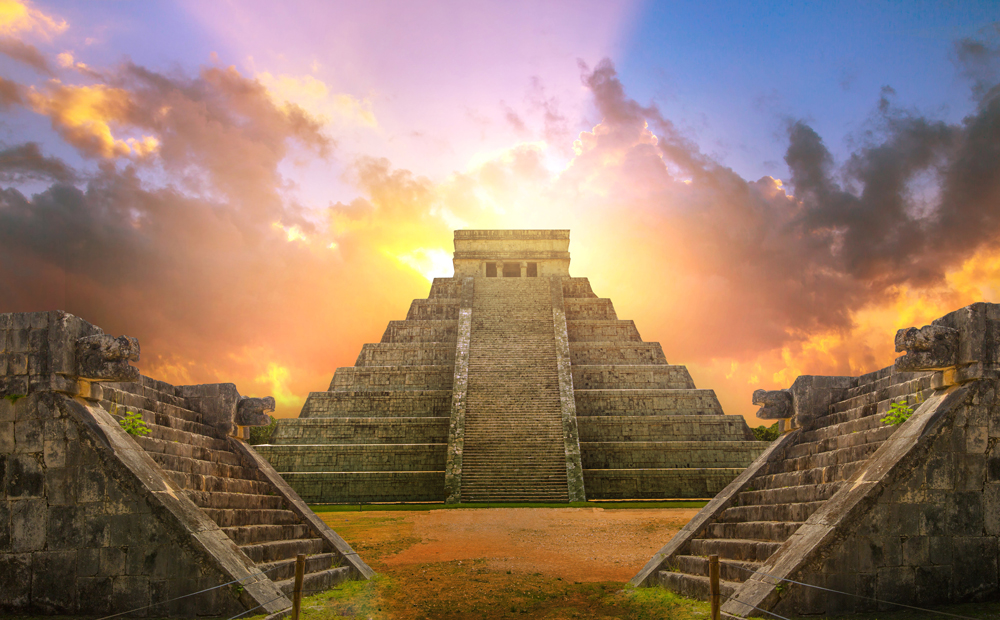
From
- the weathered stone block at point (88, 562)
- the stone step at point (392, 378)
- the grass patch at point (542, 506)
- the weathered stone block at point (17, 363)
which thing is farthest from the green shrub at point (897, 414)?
the stone step at point (392, 378)

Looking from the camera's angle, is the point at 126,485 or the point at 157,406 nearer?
the point at 126,485

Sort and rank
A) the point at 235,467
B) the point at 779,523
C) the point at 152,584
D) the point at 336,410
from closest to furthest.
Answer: the point at 152,584 → the point at 779,523 → the point at 235,467 → the point at 336,410

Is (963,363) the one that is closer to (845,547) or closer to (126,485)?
(845,547)

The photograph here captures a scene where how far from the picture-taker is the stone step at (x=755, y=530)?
7.45 m

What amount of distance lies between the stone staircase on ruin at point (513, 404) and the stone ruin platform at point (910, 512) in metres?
11.9

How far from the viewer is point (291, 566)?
807 centimetres

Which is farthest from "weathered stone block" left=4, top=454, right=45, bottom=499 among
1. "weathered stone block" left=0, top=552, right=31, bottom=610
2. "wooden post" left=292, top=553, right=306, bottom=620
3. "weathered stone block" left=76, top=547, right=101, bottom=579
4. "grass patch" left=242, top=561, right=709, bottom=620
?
"grass patch" left=242, top=561, right=709, bottom=620

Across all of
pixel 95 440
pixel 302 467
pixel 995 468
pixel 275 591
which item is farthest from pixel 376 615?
pixel 302 467

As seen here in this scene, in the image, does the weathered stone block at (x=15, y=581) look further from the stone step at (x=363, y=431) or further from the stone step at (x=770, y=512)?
the stone step at (x=363, y=431)

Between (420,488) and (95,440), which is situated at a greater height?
(95,440)

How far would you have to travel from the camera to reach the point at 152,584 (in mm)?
6465

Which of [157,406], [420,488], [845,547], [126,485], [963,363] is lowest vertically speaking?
[420,488]

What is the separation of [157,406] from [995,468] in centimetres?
898

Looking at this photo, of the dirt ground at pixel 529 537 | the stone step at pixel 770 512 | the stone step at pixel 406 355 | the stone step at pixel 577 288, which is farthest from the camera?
the stone step at pixel 577 288
